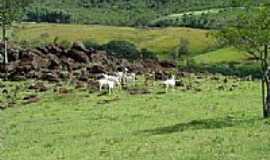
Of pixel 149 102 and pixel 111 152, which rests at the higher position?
pixel 111 152

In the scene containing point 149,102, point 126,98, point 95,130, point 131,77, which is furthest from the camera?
point 131,77

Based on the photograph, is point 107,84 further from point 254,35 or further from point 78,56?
point 78,56

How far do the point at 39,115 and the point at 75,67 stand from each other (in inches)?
1260

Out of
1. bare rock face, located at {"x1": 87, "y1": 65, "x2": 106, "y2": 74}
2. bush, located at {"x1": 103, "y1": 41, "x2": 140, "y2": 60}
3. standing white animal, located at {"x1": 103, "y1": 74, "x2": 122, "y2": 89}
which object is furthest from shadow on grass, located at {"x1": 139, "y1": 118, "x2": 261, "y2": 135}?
bush, located at {"x1": 103, "y1": 41, "x2": 140, "y2": 60}

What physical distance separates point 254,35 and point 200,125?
6.24 m

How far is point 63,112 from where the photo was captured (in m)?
50.4

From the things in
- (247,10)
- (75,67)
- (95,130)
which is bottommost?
(75,67)

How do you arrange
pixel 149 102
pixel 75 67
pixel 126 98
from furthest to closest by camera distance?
pixel 75 67
pixel 126 98
pixel 149 102

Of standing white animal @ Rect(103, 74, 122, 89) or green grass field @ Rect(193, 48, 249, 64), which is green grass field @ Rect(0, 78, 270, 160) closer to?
standing white animal @ Rect(103, 74, 122, 89)

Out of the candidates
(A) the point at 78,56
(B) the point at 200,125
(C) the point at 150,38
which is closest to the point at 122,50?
(A) the point at 78,56

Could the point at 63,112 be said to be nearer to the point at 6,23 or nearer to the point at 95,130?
the point at 95,130

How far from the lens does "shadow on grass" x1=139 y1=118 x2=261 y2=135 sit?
37812mm

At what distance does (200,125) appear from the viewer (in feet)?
128

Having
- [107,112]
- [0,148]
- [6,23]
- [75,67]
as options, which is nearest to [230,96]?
[107,112]
